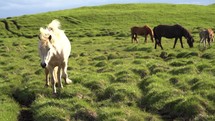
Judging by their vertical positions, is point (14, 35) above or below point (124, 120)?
below

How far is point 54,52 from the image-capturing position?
1324 cm

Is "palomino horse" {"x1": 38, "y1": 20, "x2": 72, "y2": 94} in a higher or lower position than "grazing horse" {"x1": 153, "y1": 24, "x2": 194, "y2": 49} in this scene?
higher

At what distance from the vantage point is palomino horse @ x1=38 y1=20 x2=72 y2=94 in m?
12.4

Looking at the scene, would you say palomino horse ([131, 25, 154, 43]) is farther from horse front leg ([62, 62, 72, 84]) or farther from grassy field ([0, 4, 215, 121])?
horse front leg ([62, 62, 72, 84])

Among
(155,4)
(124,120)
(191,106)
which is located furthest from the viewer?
(155,4)

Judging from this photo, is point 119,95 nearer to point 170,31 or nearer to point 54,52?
point 54,52

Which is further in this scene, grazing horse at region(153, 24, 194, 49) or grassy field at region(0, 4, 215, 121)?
grazing horse at region(153, 24, 194, 49)

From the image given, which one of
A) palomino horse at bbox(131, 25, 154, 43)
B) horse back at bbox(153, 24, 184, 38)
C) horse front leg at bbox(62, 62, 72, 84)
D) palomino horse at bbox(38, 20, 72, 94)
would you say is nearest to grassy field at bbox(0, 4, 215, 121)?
horse front leg at bbox(62, 62, 72, 84)

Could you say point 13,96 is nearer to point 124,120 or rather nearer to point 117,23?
point 124,120

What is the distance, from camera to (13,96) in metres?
15.0

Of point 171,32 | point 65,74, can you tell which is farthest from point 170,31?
point 65,74

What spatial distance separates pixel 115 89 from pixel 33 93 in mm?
3739

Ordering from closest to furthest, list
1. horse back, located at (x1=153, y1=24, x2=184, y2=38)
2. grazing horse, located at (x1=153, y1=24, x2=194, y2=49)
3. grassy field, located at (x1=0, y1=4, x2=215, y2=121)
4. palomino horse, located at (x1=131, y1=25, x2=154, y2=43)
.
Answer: grassy field, located at (x1=0, y1=4, x2=215, y2=121) → grazing horse, located at (x1=153, y1=24, x2=194, y2=49) → horse back, located at (x1=153, y1=24, x2=184, y2=38) → palomino horse, located at (x1=131, y1=25, x2=154, y2=43)

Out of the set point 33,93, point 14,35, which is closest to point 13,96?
point 33,93
